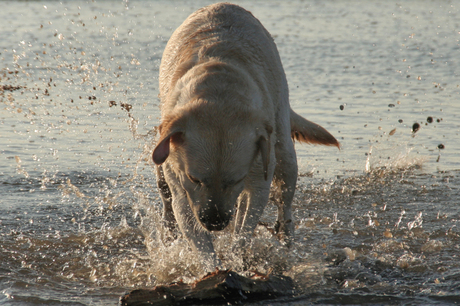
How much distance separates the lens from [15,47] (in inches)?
554

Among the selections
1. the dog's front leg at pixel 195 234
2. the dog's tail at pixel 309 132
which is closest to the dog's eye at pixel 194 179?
the dog's front leg at pixel 195 234

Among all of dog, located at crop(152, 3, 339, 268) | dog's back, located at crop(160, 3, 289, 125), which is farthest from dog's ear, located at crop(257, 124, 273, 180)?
dog's back, located at crop(160, 3, 289, 125)

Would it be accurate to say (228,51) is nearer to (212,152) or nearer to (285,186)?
(212,152)

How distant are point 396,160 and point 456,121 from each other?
1777 millimetres

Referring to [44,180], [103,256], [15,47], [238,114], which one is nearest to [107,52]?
[15,47]

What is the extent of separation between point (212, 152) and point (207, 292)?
97 cm

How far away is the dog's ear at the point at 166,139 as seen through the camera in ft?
12.0

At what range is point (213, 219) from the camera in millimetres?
3791

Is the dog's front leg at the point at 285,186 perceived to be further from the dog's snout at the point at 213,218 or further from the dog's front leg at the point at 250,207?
the dog's snout at the point at 213,218

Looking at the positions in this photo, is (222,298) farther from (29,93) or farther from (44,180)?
(29,93)

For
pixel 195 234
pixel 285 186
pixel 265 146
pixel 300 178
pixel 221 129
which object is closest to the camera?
pixel 221 129

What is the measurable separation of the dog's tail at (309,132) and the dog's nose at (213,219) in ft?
7.68

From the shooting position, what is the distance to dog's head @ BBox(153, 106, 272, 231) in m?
3.74

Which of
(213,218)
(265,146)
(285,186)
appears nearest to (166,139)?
(213,218)
